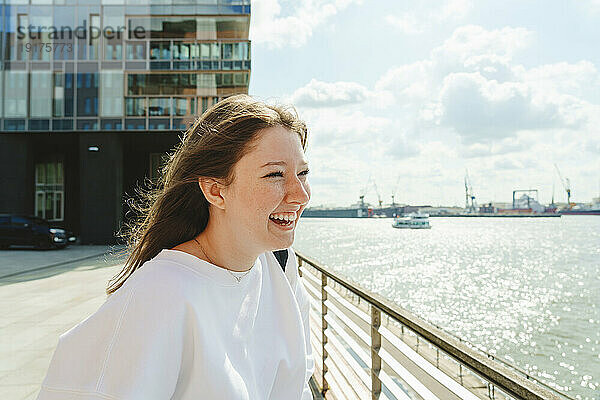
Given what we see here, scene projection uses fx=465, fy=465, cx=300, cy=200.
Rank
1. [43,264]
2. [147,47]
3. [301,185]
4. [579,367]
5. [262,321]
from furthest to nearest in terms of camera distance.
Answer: [579,367]
[147,47]
[43,264]
[262,321]
[301,185]

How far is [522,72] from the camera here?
125562mm

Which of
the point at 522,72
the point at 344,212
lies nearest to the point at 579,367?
the point at 522,72

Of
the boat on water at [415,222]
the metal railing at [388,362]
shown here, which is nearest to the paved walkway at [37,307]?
the metal railing at [388,362]

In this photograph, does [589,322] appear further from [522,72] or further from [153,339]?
[522,72]

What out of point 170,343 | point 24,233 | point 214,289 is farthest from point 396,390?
point 24,233

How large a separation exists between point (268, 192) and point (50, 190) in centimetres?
2444

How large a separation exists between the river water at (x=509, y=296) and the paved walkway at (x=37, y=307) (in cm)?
402

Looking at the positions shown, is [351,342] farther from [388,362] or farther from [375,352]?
[388,362]

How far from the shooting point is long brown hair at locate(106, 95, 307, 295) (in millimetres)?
1033

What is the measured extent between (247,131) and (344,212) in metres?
163

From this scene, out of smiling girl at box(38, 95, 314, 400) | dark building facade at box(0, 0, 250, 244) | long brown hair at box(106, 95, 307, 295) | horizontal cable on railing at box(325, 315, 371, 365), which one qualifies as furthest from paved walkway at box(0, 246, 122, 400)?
dark building facade at box(0, 0, 250, 244)

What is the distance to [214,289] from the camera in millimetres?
945

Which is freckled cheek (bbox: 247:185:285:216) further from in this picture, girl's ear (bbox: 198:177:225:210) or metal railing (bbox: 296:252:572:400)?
metal railing (bbox: 296:252:572:400)

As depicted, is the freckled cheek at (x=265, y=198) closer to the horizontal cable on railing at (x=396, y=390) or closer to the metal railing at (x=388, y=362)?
the metal railing at (x=388, y=362)
